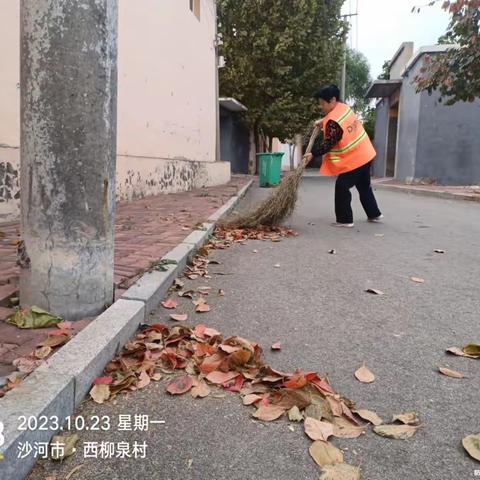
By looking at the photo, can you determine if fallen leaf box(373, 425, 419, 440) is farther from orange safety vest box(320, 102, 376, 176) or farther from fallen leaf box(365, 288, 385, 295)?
orange safety vest box(320, 102, 376, 176)

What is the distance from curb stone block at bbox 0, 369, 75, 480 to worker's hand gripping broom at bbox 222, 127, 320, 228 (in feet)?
14.3

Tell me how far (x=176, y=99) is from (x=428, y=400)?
10027 mm

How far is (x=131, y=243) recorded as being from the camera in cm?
447

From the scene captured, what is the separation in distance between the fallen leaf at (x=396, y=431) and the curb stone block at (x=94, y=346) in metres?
1.14

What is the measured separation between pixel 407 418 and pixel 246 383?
67 cm

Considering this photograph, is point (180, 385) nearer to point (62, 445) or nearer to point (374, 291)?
point (62, 445)

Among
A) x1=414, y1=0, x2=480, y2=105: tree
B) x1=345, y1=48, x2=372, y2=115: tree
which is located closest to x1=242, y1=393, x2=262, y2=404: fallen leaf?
x1=414, y1=0, x2=480, y2=105: tree

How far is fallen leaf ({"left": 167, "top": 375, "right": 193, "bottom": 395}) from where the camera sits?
6.72 feet

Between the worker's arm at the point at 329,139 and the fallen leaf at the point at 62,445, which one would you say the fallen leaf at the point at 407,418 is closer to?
the fallen leaf at the point at 62,445

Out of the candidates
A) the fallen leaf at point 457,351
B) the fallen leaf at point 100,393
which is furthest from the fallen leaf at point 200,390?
the fallen leaf at point 457,351

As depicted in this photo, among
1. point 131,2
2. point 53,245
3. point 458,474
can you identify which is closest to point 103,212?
point 53,245

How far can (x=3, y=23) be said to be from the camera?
5031 millimetres

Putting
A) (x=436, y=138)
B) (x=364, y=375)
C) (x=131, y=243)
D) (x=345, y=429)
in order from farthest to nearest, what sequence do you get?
(x=436, y=138), (x=131, y=243), (x=364, y=375), (x=345, y=429)

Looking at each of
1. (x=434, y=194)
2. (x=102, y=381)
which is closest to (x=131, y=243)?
(x=102, y=381)
